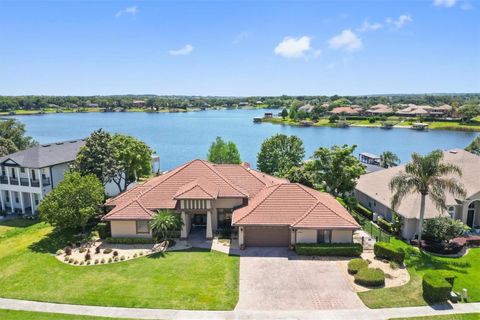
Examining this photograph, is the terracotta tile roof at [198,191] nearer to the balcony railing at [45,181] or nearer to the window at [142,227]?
the window at [142,227]

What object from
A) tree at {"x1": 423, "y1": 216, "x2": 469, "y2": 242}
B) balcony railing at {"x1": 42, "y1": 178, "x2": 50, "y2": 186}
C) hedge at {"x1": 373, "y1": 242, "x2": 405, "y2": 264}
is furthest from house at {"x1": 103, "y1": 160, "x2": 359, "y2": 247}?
balcony railing at {"x1": 42, "y1": 178, "x2": 50, "y2": 186}

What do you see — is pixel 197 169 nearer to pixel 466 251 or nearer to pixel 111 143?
pixel 111 143

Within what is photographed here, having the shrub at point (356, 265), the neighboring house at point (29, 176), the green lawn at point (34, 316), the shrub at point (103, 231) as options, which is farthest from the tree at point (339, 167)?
the neighboring house at point (29, 176)

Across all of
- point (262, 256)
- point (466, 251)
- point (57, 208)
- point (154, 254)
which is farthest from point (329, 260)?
point (57, 208)

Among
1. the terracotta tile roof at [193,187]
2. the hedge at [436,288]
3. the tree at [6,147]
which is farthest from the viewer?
the tree at [6,147]

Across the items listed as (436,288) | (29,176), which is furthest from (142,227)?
(436,288)

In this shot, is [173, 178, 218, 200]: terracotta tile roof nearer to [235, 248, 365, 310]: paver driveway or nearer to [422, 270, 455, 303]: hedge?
[235, 248, 365, 310]: paver driveway
